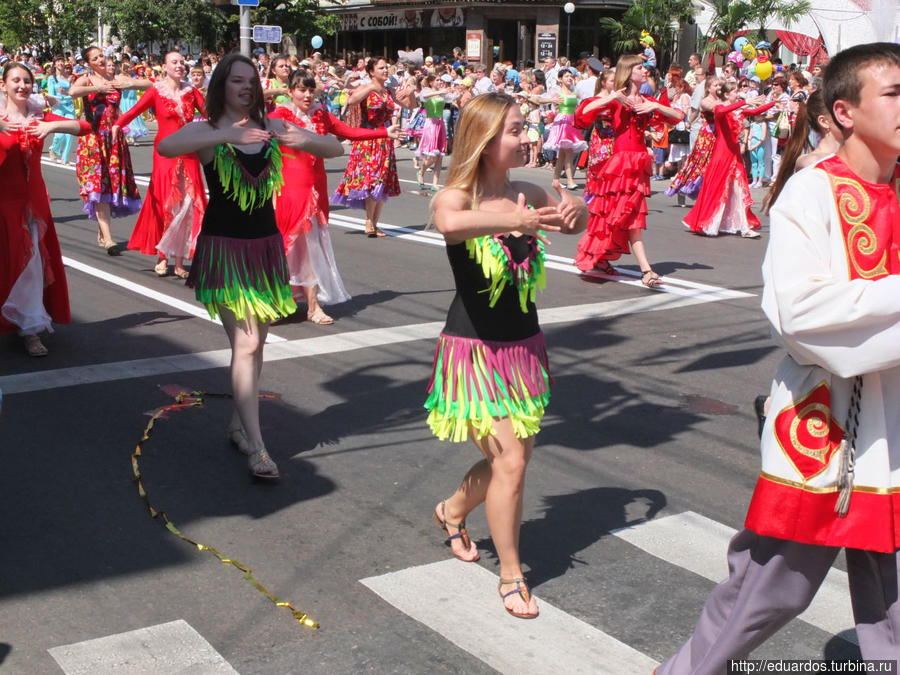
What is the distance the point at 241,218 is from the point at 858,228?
11.3 feet

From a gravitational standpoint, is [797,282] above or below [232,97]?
below

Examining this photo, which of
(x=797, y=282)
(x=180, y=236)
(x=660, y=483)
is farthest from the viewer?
(x=180, y=236)

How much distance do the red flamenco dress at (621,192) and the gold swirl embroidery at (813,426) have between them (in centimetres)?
764

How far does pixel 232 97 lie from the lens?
215 inches

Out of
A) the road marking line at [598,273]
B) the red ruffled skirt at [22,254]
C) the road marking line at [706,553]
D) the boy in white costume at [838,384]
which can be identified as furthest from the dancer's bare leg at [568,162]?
the boy in white costume at [838,384]

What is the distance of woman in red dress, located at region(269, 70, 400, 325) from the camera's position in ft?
28.6

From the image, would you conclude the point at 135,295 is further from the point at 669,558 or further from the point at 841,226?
the point at 841,226

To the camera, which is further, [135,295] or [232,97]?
[135,295]

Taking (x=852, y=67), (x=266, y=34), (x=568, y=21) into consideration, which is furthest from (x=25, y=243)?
(x=568, y=21)

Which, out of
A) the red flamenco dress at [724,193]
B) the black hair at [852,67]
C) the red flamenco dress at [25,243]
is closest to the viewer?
the black hair at [852,67]

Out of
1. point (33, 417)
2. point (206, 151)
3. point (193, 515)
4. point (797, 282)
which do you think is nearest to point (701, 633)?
point (797, 282)

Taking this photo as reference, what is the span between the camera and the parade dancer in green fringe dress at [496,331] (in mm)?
3965

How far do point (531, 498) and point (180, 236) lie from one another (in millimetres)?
5863

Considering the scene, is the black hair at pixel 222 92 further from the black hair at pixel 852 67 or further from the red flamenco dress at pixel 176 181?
the red flamenco dress at pixel 176 181
